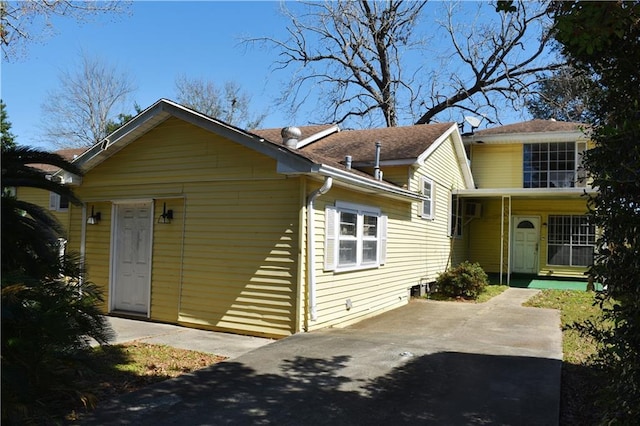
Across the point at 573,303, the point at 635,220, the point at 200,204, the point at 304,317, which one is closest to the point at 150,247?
the point at 200,204

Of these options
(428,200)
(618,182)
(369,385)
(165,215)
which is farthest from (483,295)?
(618,182)

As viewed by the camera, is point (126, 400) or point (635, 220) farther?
point (126, 400)

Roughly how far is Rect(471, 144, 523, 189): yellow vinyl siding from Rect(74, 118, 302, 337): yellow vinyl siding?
42.2 ft

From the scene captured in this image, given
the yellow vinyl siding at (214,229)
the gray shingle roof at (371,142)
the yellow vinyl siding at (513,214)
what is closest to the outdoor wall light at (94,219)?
the yellow vinyl siding at (214,229)

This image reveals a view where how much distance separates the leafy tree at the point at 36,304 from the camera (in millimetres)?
3359

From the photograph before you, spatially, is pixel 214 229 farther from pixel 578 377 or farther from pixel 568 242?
pixel 568 242

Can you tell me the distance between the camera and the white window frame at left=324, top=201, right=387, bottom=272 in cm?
855

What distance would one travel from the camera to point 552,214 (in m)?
18.3

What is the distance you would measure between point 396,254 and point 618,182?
28.5 ft

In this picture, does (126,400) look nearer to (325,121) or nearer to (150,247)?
(150,247)

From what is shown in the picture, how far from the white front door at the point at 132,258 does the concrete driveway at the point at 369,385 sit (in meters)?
3.77

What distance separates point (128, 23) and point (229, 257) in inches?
299

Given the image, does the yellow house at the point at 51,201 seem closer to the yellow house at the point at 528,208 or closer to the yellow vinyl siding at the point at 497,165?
the yellow house at the point at 528,208

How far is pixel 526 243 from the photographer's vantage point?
1858cm
